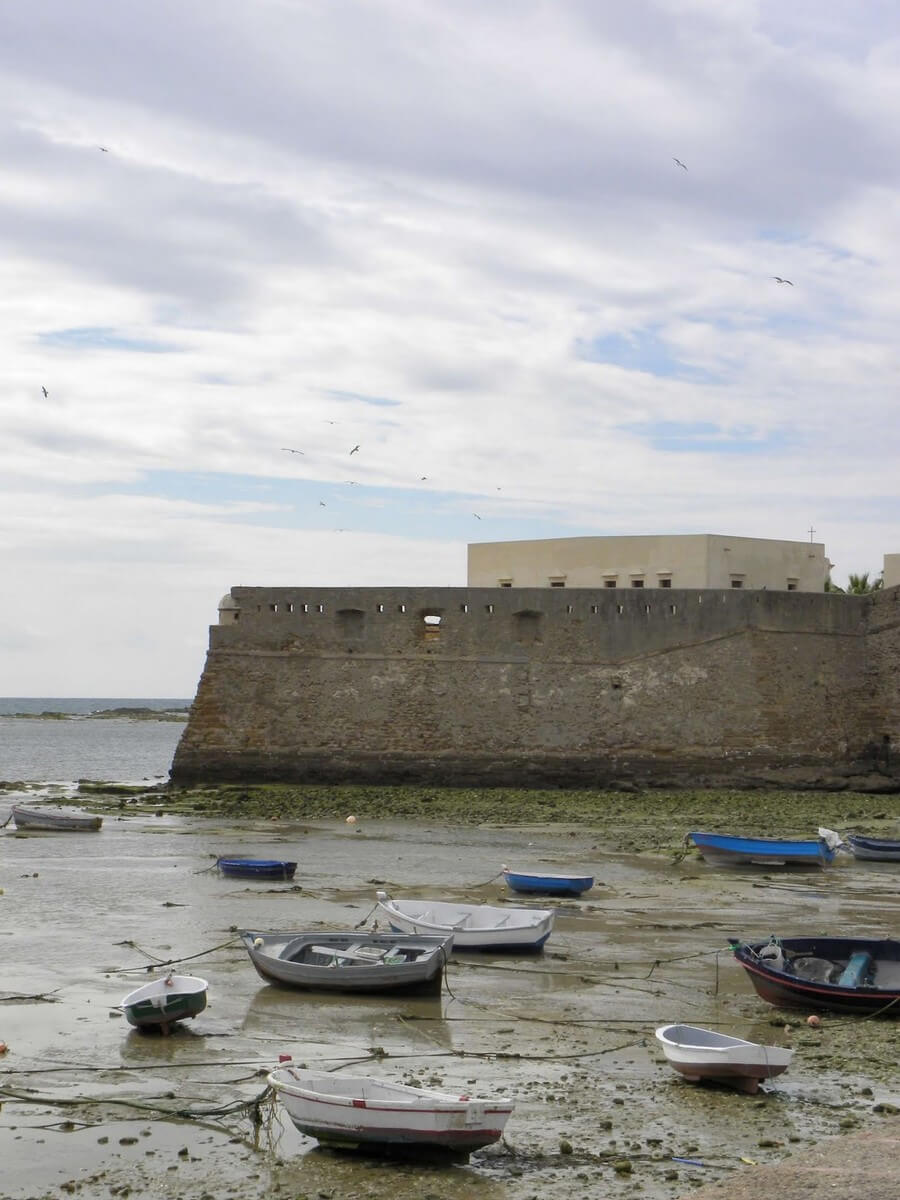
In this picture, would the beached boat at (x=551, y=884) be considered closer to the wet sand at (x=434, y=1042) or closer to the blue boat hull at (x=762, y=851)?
the wet sand at (x=434, y=1042)

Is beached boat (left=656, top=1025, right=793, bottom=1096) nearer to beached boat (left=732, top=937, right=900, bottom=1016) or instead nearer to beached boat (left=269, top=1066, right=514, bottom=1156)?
beached boat (left=269, top=1066, right=514, bottom=1156)

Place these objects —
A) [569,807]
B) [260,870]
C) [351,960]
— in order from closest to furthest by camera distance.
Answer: [351,960], [260,870], [569,807]

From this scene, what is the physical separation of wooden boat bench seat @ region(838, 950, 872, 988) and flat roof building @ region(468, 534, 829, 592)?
2066 cm

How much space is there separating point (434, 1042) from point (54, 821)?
1543 cm

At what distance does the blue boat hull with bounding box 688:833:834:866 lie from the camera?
18797mm

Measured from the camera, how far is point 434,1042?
9.88 meters

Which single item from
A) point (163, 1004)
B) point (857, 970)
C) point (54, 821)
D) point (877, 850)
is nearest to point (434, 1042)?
point (163, 1004)

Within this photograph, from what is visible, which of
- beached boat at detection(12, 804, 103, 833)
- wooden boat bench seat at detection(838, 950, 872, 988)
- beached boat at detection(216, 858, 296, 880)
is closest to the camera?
wooden boat bench seat at detection(838, 950, 872, 988)

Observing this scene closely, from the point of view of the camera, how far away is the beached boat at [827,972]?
34.3 feet

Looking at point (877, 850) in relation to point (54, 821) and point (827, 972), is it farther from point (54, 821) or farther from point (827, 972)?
point (54, 821)

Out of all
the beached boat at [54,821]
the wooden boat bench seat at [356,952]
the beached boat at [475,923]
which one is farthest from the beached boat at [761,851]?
the beached boat at [54,821]

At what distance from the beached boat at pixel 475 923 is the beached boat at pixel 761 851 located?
20.6 ft

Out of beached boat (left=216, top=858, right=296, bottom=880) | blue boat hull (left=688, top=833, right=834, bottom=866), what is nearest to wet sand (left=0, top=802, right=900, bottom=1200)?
beached boat (left=216, top=858, right=296, bottom=880)

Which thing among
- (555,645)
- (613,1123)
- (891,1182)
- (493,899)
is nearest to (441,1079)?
(613,1123)
